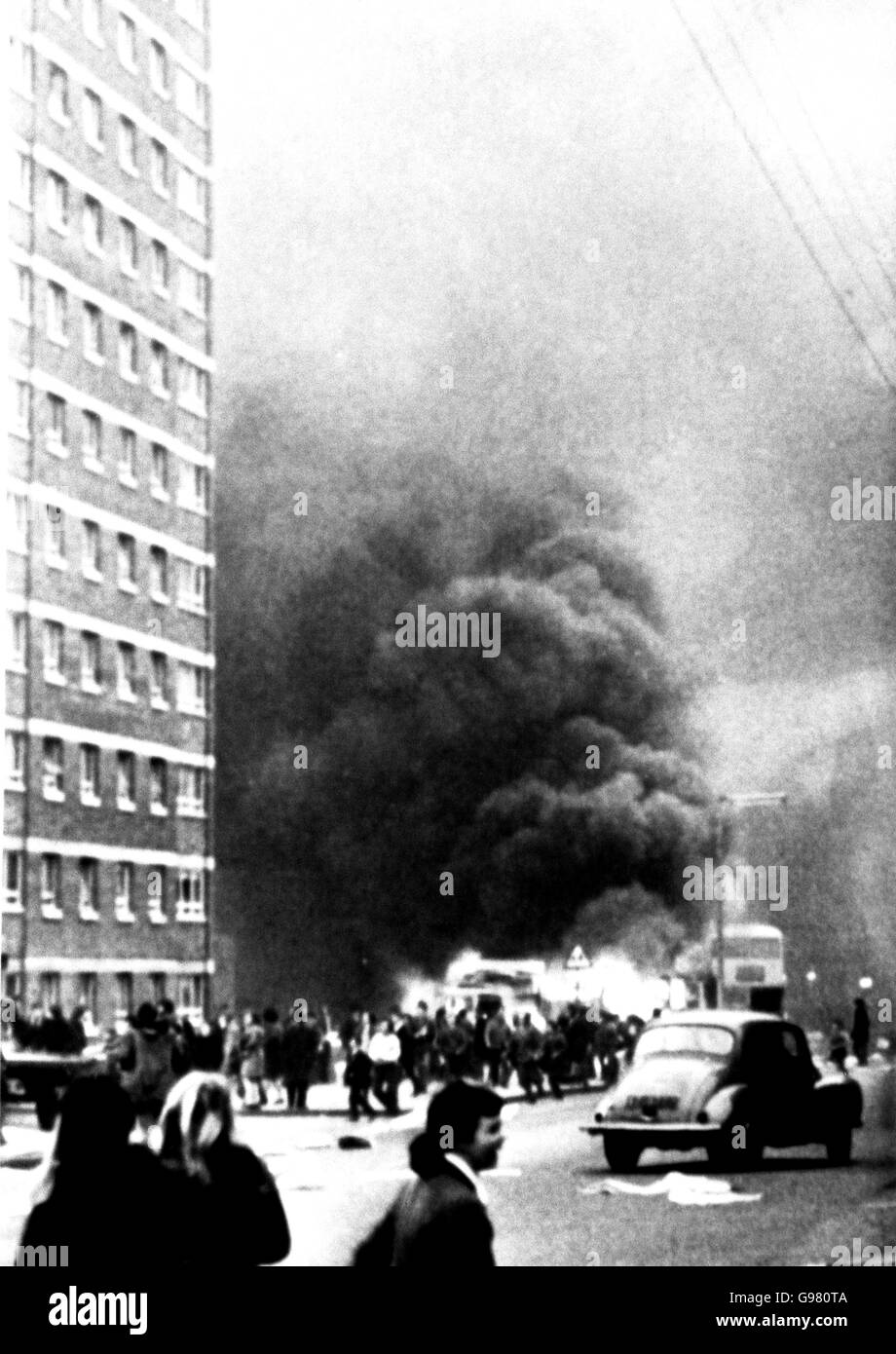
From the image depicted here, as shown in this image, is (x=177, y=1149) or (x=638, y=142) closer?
(x=177, y=1149)

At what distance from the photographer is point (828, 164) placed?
10.5 m

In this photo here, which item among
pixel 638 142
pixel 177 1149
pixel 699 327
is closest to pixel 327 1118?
pixel 177 1149

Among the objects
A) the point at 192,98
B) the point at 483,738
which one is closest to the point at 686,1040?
the point at 483,738

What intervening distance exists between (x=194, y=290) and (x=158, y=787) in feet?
8.01

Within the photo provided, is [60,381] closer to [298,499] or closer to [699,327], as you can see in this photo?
[298,499]

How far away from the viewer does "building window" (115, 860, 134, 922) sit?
10.5 metres

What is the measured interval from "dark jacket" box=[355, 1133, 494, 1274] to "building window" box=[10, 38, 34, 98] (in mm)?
7012

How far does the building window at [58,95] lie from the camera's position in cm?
1063

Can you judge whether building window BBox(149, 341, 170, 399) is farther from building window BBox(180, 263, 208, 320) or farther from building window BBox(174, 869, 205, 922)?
building window BBox(174, 869, 205, 922)

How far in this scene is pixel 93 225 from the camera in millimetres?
10641

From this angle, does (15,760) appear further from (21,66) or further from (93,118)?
(21,66)
